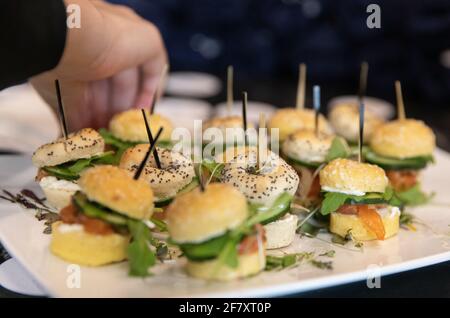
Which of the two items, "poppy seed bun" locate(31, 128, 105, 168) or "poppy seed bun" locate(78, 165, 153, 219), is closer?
"poppy seed bun" locate(78, 165, 153, 219)

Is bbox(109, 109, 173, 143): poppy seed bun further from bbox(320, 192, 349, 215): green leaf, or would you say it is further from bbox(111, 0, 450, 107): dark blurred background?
bbox(111, 0, 450, 107): dark blurred background

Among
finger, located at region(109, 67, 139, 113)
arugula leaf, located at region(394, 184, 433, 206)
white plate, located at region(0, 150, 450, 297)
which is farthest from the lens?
finger, located at region(109, 67, 139, 113)

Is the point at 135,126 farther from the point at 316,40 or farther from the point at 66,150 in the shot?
the point at 316,40

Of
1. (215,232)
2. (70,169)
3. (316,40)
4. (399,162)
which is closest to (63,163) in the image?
(70,169)

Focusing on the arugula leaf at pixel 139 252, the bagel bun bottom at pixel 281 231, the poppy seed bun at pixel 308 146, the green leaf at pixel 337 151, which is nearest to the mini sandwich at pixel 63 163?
the arugula leaf at pixel 139 252

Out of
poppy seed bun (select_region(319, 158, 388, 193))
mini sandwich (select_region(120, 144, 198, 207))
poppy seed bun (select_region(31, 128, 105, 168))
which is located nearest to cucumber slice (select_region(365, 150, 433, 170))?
poppy seed bun (select_region(319, 158, 388, 193))

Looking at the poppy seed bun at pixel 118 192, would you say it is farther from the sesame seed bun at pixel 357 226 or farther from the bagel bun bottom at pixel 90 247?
the sesame seed bun at pixel 357 226
